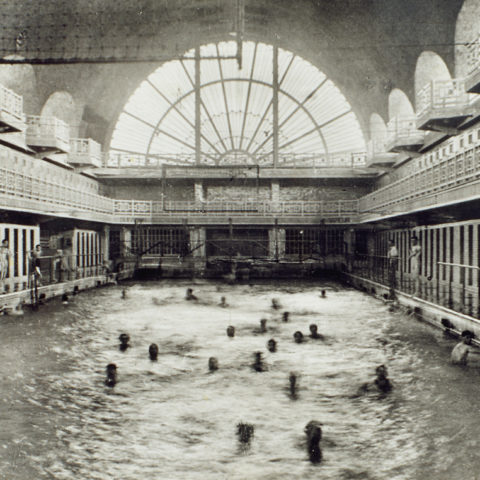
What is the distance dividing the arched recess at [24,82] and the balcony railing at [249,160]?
24.3 feet

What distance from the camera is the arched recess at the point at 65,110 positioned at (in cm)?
3034

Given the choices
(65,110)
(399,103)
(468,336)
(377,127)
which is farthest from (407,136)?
(65,110)

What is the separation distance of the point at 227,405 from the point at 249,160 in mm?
31520

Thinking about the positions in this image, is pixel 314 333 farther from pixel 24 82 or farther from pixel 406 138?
pixel 24 82

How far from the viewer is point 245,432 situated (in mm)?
5754

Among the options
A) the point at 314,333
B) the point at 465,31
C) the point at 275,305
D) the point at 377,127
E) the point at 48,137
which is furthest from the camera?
the point at 377,127

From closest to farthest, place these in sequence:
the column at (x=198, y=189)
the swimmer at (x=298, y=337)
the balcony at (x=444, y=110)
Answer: the swimmer at (x=298, y=337) → the balcony at (x=444, y=110) → the column at (x=198, y=189)

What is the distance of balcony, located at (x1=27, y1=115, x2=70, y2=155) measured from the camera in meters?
24.4

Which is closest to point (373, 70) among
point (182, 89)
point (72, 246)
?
point (182, 89)

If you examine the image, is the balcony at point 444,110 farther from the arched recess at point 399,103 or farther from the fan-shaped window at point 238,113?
the fan-shaped window at point 238,113

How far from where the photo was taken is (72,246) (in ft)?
93.3

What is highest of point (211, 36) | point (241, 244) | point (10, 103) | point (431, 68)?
point (211, 36)

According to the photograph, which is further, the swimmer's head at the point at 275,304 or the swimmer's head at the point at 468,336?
the swimmer's head at the point at 275,304

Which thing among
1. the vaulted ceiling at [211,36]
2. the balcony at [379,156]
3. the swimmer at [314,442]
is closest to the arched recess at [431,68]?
the vaulted ceiling at [211,36]
